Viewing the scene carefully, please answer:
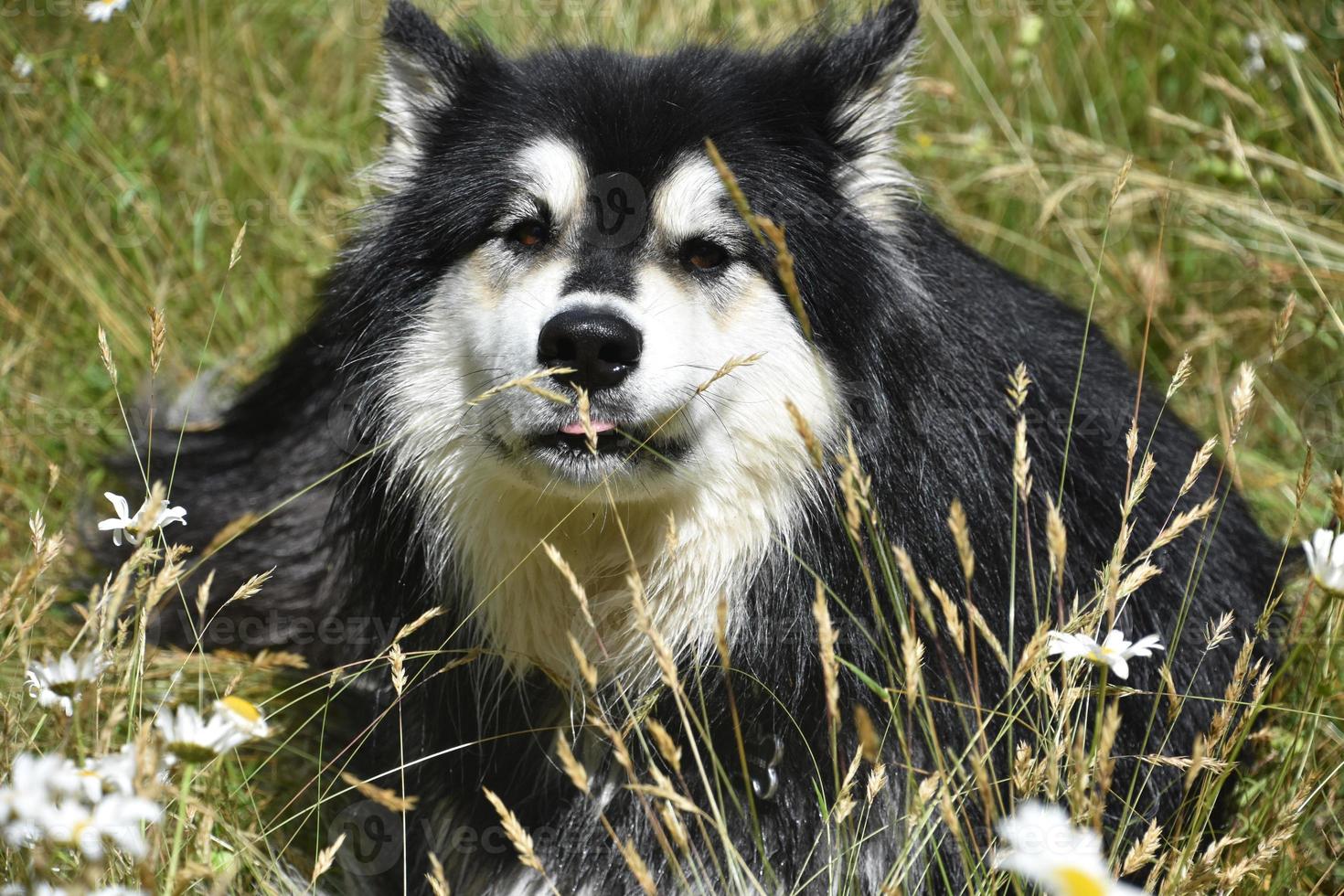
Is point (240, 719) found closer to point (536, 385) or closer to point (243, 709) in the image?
point (243, 709)

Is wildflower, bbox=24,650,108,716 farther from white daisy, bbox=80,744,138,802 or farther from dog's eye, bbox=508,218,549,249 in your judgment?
dog's eye, bbox=508,218,549,249

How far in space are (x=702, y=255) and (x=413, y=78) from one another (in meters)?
0.86

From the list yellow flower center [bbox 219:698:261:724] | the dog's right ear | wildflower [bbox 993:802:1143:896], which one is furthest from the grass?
wildflower [bbox 993:802:1143:896]

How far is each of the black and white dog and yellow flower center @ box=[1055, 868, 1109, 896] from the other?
1.22 metres

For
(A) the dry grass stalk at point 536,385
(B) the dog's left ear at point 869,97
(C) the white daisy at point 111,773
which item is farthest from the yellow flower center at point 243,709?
(B) the dog's left ear at point 869,97

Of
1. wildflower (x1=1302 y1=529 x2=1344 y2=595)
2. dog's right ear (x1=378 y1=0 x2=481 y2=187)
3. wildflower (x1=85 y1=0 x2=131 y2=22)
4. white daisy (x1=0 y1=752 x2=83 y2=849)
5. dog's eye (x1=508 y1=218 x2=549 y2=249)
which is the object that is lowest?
wildflower (x1=1302 y1=529 x2=1344 y2=595)

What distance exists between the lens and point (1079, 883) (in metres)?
1.17

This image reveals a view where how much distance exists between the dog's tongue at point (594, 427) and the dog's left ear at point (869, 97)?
2.55 ft

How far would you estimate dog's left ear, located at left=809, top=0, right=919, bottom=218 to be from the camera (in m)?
2.66

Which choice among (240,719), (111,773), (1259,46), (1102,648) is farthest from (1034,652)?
(1259,46)

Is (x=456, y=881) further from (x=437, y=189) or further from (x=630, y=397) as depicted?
(x=437, y=189)

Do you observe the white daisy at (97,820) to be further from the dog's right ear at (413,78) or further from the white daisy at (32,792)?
the dog's right ear at (413,78)

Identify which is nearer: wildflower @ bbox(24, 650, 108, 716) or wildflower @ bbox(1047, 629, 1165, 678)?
wildflower @ bbox(24, 650, 108, 716)

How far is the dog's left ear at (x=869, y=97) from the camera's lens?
8.72 feet
